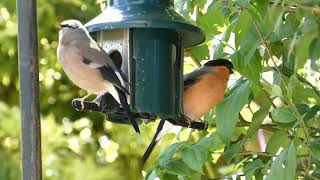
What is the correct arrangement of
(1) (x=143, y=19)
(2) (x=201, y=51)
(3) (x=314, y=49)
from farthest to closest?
(2) (x=201, y=51) → (1) (x=143, y=19) → (3) (x=314, y=49)

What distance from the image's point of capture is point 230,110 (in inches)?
100

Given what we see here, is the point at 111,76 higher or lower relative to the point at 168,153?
higher

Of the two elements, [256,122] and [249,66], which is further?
[256,122]

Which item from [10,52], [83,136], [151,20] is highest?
[151,20]

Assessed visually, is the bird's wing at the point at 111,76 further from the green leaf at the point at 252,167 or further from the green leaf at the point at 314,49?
the green leaf at the point at 314,49

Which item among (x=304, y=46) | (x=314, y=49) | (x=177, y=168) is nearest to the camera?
(x=304, y=46)

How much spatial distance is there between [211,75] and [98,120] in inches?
80.1

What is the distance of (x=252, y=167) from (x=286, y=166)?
0.46 meters

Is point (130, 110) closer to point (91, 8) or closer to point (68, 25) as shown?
point (68, 25)

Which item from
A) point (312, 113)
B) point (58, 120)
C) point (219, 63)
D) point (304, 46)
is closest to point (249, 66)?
point (312, 113)

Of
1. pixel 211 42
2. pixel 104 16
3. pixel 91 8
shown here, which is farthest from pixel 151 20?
pixel 91 8

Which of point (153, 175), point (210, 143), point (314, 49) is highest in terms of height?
point (314, 49)

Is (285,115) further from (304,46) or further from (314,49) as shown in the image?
(304,46)

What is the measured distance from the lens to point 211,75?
3.35 meters
